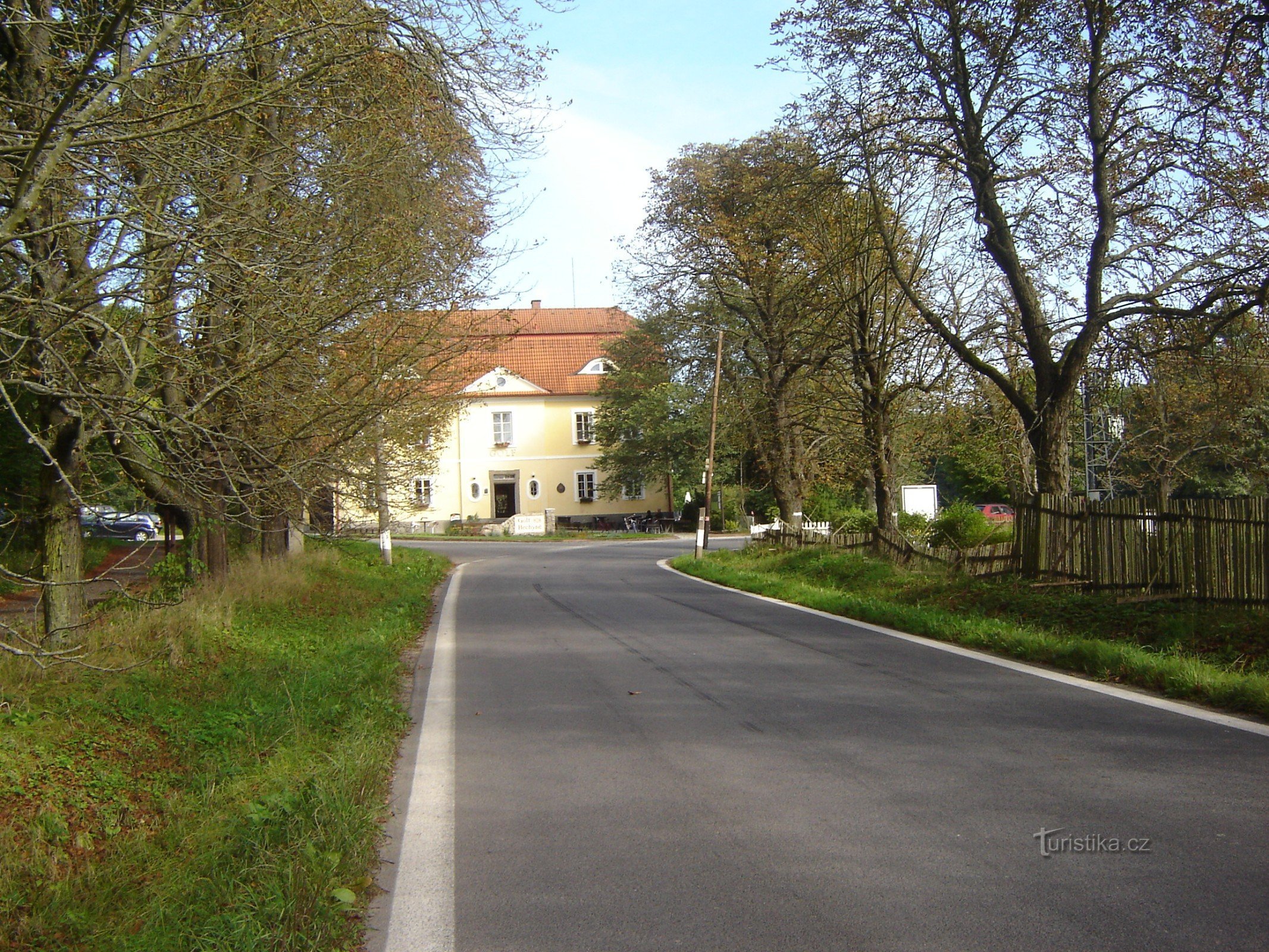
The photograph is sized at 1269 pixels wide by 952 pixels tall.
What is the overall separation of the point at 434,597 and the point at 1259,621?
13570 mm

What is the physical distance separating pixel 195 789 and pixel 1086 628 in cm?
886

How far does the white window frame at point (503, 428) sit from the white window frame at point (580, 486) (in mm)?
4133

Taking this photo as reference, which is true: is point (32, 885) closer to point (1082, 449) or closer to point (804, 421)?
point (804, 421)

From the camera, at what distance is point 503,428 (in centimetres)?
5684

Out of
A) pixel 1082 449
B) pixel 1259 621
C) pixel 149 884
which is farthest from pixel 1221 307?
pixel 1082 449

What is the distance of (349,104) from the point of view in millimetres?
10359

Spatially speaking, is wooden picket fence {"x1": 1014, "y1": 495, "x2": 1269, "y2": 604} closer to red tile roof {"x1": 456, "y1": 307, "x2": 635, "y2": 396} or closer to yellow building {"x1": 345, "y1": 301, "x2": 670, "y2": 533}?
red tile roof {"x1": 456, "y1": 307, "x2": 635, "y2": 396}

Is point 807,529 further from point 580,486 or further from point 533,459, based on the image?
point 533,459

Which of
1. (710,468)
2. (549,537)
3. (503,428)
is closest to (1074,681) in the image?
(710,468)

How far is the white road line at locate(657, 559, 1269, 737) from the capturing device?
658 centimetres

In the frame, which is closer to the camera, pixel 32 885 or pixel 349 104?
pixel 32 885

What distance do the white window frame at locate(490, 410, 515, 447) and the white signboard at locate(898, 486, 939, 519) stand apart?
26.2 metres

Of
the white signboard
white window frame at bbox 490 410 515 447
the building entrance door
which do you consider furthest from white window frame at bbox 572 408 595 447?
the white signboard

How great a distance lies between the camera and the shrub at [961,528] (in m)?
22.6
